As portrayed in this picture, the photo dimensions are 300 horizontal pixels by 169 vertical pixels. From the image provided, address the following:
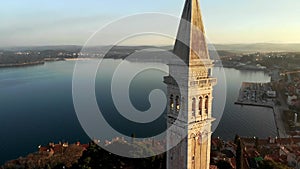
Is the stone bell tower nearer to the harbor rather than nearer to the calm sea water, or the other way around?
the calm sea water

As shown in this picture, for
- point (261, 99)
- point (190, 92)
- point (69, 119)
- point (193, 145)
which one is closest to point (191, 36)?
point (190, 92)

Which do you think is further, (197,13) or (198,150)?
(198,150)

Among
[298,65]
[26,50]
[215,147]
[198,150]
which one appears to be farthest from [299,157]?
[26,50]

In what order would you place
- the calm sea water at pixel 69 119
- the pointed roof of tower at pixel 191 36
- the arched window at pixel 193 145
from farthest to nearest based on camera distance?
the calm sea water at pixel 69 119 → the arched window at pixel 193 145 → the pointed roof of tower at pixel 191 36

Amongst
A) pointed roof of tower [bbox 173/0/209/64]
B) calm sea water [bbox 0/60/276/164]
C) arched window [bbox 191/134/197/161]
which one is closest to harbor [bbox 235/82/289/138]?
calm sea water [bbox 0/60/276/164]

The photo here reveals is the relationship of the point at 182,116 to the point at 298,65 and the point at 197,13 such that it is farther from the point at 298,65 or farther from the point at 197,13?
the point at 298,65

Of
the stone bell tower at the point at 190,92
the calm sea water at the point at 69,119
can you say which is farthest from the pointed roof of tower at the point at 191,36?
the calm sea water at the point at 69,119

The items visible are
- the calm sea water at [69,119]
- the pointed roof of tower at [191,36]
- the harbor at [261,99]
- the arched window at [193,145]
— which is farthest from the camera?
the harbor at [261,99]

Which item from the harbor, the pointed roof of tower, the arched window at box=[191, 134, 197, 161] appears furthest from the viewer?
the harbor

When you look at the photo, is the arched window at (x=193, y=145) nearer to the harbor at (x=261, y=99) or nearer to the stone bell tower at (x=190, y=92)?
the stone bell tower at (x=190, y=92)
